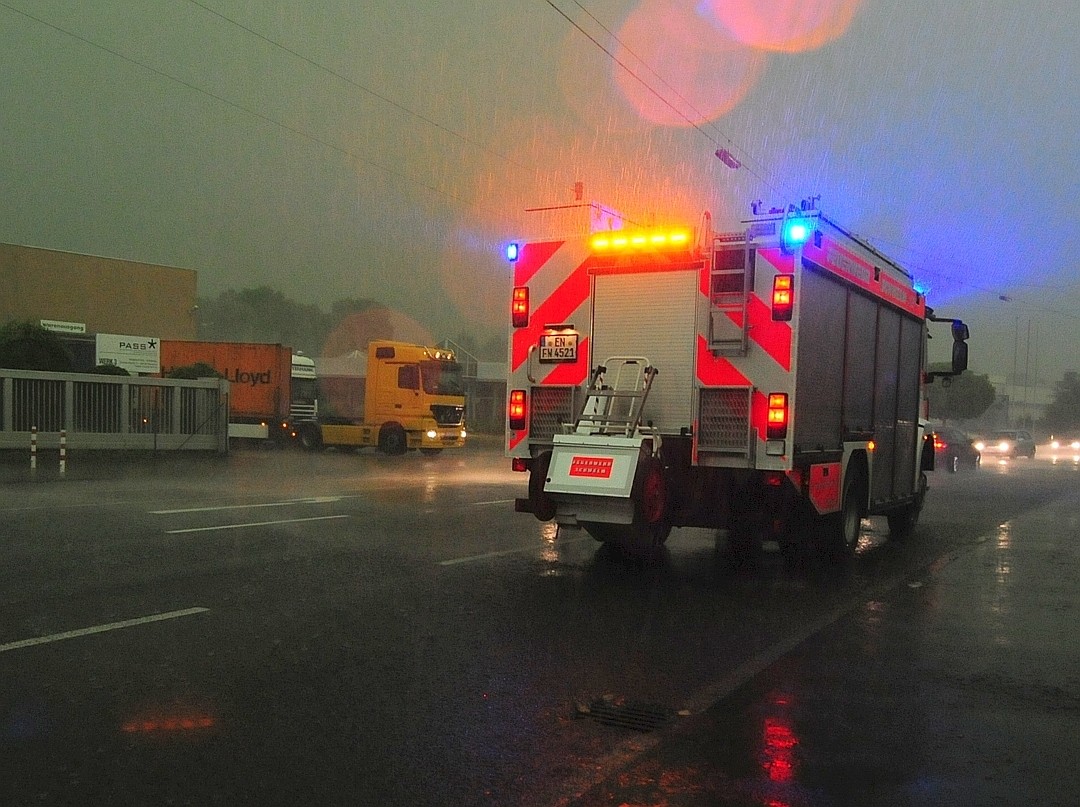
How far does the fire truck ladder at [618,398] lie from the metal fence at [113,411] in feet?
57.2

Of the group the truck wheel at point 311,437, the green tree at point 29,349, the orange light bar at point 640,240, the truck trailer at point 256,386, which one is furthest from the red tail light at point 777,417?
the truck trailer at point 256,386

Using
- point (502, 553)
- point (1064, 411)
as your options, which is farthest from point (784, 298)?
point (1064, 411)

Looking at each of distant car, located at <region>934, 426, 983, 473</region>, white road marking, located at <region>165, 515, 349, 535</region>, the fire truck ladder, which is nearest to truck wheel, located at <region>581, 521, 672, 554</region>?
A: the fire truck ladder

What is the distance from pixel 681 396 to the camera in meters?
8.64

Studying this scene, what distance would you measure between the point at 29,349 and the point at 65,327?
78.7 ft

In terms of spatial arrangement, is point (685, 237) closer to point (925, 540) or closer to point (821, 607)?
point (821, 607)

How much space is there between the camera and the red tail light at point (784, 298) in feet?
26.6

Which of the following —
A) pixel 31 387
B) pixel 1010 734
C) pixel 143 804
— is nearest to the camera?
pixel 143 804

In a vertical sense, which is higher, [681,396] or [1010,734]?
[681,396]

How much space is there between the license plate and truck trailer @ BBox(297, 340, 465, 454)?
65.1 feet

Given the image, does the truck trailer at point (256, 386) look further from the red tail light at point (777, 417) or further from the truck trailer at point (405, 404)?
the red tail light at point (777, 417)

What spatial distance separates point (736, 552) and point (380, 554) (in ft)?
12.9

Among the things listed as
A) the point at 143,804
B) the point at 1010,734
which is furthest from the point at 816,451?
the point at 143,804

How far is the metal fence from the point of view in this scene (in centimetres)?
2208
